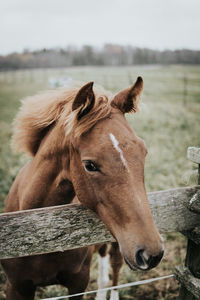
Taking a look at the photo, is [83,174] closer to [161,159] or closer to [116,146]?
[116,146]

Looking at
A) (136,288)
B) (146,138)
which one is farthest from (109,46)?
(136,288)

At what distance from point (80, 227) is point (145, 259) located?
1.93ft

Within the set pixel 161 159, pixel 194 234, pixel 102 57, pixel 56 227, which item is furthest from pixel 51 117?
pixel 102 57

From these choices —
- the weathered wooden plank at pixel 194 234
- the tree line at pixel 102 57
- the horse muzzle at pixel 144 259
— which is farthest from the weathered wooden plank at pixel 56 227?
the tree line at pixel 102 57

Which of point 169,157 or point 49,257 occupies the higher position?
point 49,257

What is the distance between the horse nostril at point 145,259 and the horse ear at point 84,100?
101 cm

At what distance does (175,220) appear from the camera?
2.04m

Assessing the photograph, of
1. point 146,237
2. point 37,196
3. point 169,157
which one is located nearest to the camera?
point 146,237

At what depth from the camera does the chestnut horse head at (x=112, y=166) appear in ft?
4.64

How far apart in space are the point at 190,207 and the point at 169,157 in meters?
7.12

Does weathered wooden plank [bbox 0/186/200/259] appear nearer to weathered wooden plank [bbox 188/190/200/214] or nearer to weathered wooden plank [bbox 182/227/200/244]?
weathered wooden plank [bbox 188/190/200/214]

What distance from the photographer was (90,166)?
162cm

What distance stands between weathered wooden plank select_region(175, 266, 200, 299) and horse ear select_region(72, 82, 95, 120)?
5.61ft

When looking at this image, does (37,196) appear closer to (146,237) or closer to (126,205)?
(126,205)
